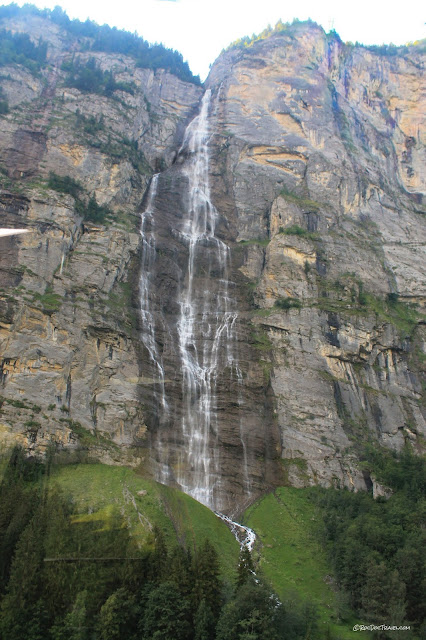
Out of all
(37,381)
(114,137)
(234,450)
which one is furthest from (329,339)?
(114,137)

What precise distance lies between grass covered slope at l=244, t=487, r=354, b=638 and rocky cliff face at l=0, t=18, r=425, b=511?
6.28 feet

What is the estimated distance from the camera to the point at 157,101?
7988cm

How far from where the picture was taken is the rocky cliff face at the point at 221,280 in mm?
38906

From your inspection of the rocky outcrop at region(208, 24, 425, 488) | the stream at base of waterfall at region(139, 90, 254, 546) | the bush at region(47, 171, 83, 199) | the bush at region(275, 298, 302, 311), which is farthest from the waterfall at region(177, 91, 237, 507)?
the bush at region(47, 171, 83, 199)

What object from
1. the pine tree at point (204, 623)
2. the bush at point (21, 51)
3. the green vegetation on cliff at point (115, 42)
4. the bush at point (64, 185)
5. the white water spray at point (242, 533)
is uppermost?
the green vegetation on cliff at point (115, 42)

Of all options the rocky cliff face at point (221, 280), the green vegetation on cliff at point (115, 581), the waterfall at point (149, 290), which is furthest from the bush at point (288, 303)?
the green vegetation on cliff at point (115, 581)

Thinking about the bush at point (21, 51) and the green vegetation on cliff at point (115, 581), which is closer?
the green vegetation on cliff at point (115, 581)

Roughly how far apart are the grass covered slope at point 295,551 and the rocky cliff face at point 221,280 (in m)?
1.91

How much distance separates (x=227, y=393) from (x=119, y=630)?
70.9 ft

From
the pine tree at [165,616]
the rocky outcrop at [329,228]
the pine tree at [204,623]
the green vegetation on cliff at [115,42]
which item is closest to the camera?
the pine tree at [165,616]

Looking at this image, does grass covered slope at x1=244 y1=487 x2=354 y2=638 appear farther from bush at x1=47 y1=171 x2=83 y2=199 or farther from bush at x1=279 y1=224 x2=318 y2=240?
bush at x1=47 y1=171 x2=83 y2=199

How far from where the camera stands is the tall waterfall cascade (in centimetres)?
3862

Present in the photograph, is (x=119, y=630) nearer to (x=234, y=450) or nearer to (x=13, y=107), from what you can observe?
(x=234, y=450)

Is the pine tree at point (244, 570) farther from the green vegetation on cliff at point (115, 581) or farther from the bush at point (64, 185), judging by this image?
the bush at point (64, 185)
